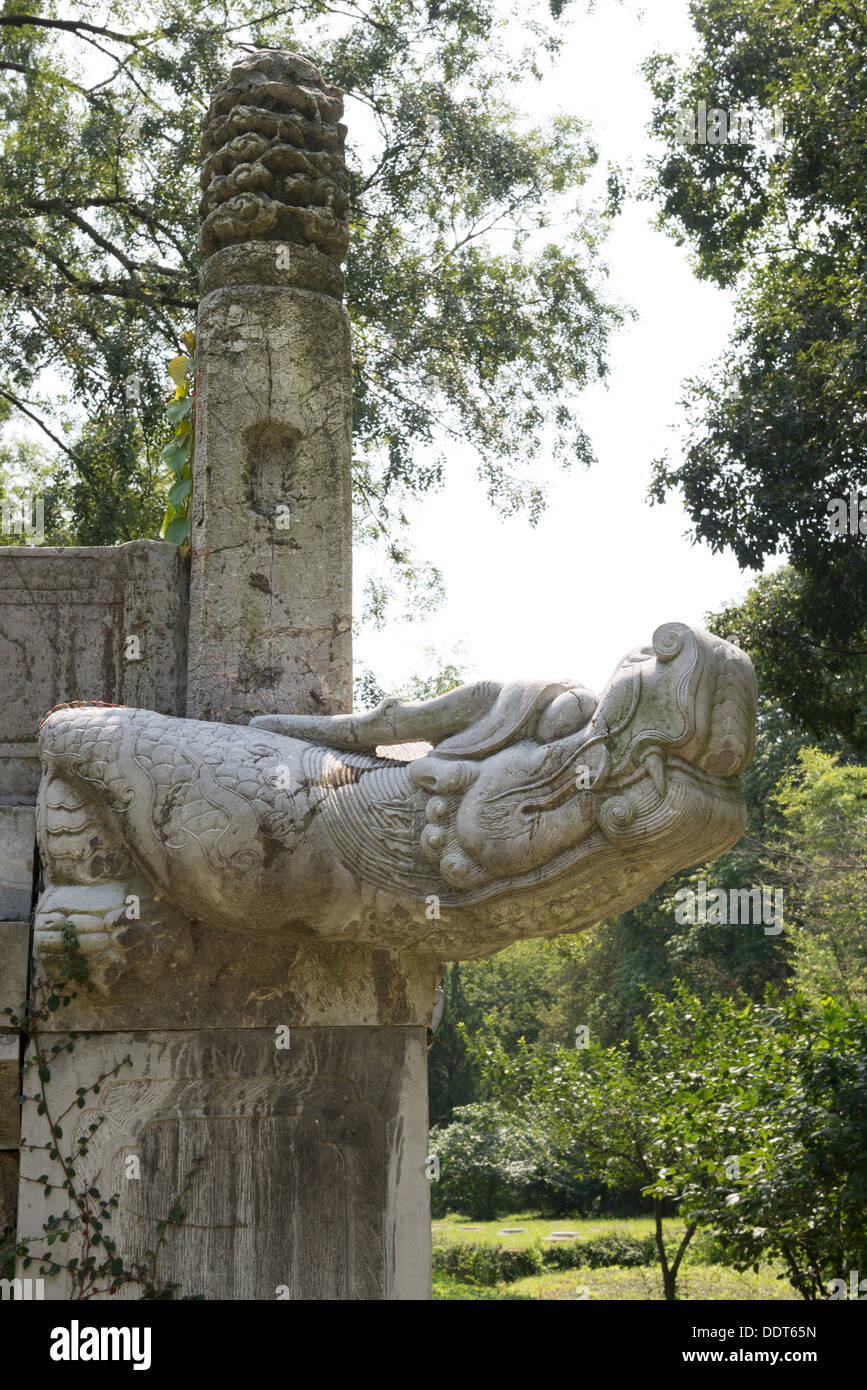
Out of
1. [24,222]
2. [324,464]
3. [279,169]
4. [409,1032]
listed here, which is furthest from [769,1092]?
[24,222]

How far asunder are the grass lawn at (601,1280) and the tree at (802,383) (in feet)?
15.2

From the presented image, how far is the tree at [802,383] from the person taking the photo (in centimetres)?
769

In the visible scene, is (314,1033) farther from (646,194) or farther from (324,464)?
(646,194)

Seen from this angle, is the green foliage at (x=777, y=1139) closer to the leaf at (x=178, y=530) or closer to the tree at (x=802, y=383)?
the tree at (x=802, y=383)

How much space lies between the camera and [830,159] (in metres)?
8.21

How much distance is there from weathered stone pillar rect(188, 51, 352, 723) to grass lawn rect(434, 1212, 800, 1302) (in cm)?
722

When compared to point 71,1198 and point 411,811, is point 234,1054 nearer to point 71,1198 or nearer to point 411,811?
point 71,1198

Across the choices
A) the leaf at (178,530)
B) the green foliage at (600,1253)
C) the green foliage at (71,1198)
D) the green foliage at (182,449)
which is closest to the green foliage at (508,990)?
the green foliage at (600,1253)

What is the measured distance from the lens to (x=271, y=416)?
3332mm

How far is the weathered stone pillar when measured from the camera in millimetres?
3227

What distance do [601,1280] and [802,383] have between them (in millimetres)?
8600

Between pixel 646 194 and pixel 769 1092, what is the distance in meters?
7.24

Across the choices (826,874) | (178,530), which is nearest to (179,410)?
(178,530)
